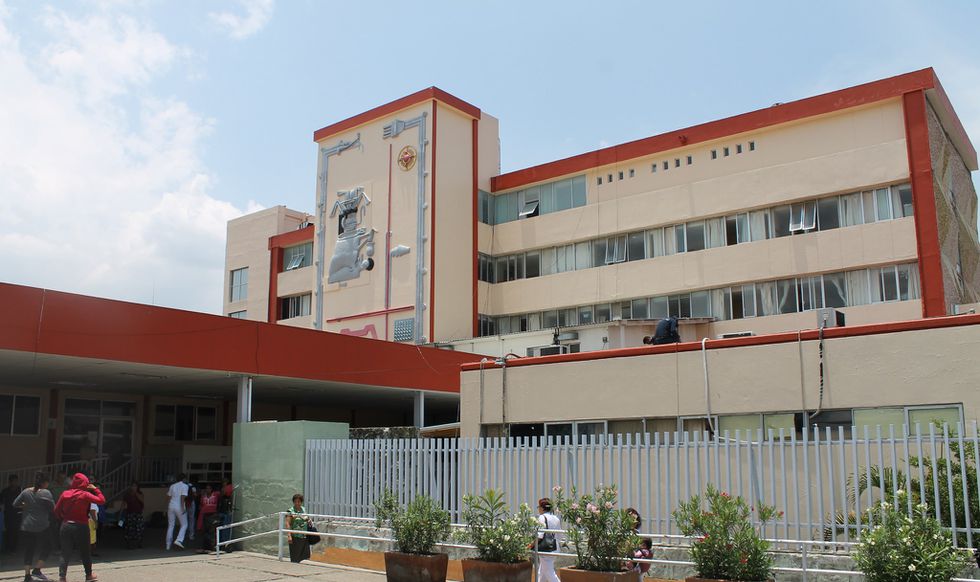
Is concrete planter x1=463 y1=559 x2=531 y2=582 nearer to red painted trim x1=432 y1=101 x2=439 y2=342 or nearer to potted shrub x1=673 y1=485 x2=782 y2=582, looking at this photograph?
potted shrub x1=673 y1=485 x2=782 y2=582

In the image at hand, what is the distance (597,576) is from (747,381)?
5.07 meters

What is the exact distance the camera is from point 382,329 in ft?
133

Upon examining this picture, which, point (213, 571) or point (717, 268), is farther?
point (717, 268)

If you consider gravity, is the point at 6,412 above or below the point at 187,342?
below

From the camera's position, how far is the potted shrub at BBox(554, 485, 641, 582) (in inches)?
445

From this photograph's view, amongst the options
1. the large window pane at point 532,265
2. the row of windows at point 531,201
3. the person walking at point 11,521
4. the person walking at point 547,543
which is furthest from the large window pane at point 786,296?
the person walking at point 11,521

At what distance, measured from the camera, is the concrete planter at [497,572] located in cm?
1202

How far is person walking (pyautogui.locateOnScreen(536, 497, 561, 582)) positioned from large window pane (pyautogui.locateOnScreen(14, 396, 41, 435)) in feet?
61.4

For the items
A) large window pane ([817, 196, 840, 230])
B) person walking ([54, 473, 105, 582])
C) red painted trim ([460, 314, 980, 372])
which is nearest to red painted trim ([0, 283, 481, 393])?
person walking ([54, 473, 105, 582])

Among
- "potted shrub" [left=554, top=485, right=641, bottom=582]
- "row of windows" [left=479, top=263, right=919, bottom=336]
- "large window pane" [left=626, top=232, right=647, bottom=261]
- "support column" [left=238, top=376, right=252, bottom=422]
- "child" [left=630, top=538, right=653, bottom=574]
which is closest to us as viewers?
"potted shrub" [left=554, top=485, right=641, bottom=582]

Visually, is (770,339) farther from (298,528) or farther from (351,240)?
(351,240)

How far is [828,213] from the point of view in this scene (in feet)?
105

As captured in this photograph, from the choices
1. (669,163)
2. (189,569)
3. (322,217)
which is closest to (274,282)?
(322,217)

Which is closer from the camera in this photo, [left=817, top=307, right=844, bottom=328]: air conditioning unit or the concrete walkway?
the concrete walkway
